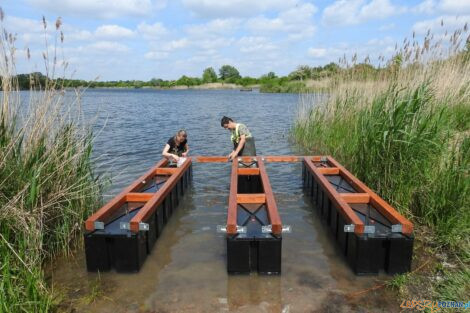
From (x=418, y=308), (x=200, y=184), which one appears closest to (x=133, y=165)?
(x=200, y=184)

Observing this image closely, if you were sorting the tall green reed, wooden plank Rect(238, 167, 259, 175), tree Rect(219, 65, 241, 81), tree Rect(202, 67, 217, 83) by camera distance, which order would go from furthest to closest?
1. tree Rect(219, 65, 241, 81)
2. tree Rect(202, 67, 217, 83)
3. wooden plank Rect(238, 167, 259, 175)
4. the tall green reed

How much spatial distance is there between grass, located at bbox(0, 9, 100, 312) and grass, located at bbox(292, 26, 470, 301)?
3.11 m

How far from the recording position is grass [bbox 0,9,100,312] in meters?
2.70

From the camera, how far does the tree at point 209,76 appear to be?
293 feet

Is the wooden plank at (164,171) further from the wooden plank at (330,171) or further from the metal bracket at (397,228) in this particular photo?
the metal bracket at (397,228)

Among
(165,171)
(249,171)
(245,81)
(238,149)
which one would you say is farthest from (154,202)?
(245,81)

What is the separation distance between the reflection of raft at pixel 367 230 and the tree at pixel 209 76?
8661cm

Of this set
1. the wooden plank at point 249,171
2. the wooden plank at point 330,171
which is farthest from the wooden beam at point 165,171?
the wooden plank at point 330,171

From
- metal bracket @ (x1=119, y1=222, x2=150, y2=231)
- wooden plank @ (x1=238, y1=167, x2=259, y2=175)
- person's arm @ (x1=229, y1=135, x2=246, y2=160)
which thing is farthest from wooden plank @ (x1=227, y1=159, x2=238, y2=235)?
person's arm @ (x1=229, y1=135, x2=246, y2=160)

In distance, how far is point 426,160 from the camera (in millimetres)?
4289

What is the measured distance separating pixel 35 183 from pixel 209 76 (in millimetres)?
91143

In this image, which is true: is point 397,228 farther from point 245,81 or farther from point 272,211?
point 245,81

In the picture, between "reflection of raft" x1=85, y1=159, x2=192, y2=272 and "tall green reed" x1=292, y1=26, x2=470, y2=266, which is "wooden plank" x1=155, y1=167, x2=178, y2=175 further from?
"tall green reed" x1=292, y1=26, x2=470, y2=266

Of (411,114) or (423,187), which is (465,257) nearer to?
(423,187)
